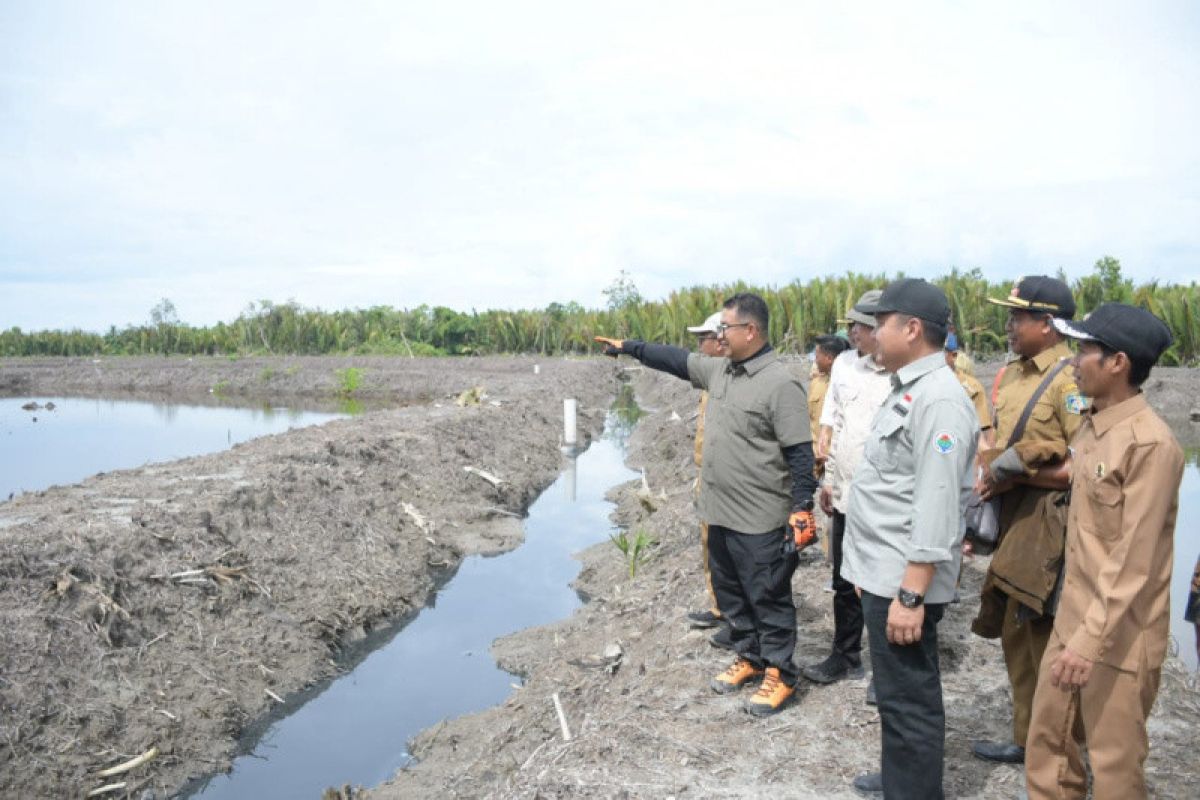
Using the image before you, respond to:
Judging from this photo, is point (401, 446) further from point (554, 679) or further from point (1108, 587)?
point (1108, 587)

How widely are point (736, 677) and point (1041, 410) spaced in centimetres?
180

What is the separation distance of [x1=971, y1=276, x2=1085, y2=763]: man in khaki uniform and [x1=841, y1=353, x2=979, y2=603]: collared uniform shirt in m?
0.52

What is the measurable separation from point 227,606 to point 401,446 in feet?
16.2

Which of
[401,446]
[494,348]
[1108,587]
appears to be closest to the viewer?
[1108,587]

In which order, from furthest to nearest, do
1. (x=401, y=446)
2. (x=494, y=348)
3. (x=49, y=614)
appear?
(x=494, y=348), (x=401, y=446), (x=49, y=614)

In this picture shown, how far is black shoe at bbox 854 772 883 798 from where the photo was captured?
314 centimetres

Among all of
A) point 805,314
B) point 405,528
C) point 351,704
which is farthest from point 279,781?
point 805,314

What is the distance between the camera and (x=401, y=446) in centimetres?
1101

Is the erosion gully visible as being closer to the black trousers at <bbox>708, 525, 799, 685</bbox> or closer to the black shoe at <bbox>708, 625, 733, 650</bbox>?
the black shoe at <bbox>708, 625, 733, 650</bbox>

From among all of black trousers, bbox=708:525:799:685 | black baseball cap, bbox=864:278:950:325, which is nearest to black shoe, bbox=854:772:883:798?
black trousers, bbox=708:525:799:685

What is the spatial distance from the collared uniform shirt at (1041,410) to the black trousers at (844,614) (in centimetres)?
92

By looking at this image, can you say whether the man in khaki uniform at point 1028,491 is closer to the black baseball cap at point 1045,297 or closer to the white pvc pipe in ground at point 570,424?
the black baseball cap at point 1045,297

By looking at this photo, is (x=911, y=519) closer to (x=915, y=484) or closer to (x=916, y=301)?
(x=915, y=484)

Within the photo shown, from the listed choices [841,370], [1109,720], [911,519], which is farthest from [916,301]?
[841,370]
